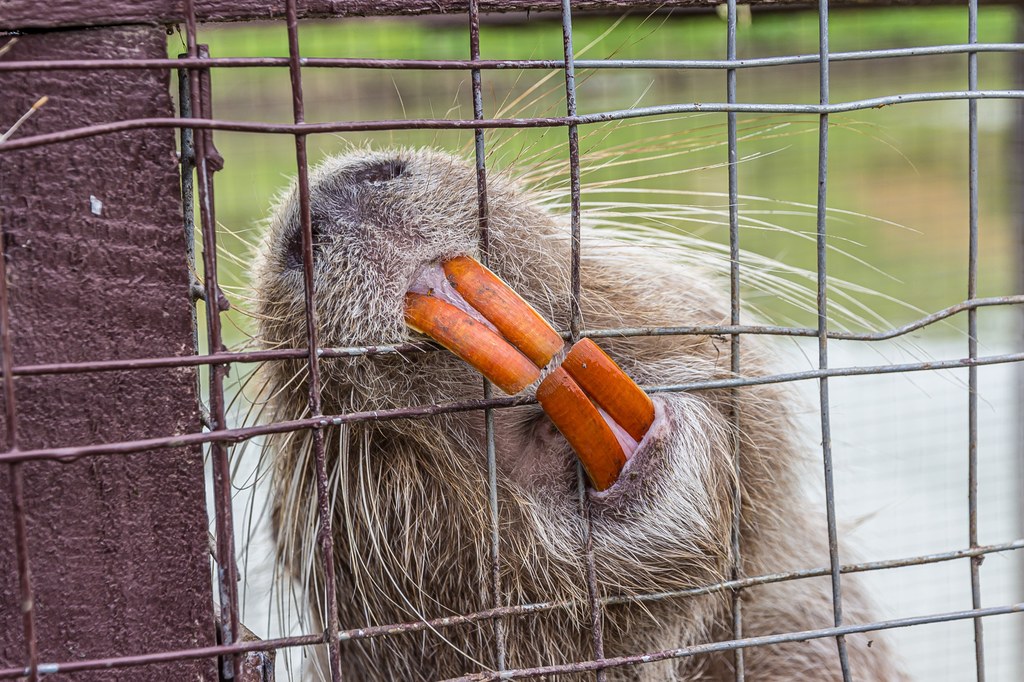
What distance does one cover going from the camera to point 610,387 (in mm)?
812

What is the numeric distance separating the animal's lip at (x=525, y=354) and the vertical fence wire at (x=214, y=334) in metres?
0.20

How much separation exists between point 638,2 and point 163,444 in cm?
55

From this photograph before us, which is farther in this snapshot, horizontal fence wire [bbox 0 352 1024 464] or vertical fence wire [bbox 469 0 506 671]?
vertical fence wire [bbox 469 0 506 671]

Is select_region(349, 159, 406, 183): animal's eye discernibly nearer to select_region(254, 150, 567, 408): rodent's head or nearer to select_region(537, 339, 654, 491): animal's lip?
select_region(254, 150, 567, 408): rodent's head

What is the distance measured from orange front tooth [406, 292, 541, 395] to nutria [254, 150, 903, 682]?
0.06 meters

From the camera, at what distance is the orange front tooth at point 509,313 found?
78 cm

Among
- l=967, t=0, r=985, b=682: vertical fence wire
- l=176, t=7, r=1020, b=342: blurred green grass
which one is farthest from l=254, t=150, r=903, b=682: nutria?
l=176, t=7, r=1020, b=342: blurred green grass

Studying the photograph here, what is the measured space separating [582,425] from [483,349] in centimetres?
11

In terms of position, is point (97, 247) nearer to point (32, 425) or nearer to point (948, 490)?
point (32, 425)

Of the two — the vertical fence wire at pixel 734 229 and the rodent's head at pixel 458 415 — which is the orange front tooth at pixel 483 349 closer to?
the rodent's head at pixel 458 415

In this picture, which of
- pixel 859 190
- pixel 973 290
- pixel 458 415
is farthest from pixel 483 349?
pixel 859 190

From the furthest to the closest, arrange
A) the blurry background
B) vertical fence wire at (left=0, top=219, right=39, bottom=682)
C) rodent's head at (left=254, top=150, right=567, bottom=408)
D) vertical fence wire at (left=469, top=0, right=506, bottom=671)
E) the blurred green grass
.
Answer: the blurred green grass → the blurry background → rodent's head at (left=254, top=150, right=567, bottom=408) → vertical fence wire at (left=469, top=0, right=506, bottom=671) → vertical fence wire at (left=0, top=219, right=39, bottom=682)

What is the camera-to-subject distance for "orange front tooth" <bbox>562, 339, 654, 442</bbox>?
2.56 feet

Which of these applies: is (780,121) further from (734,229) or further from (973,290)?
(734,229)
